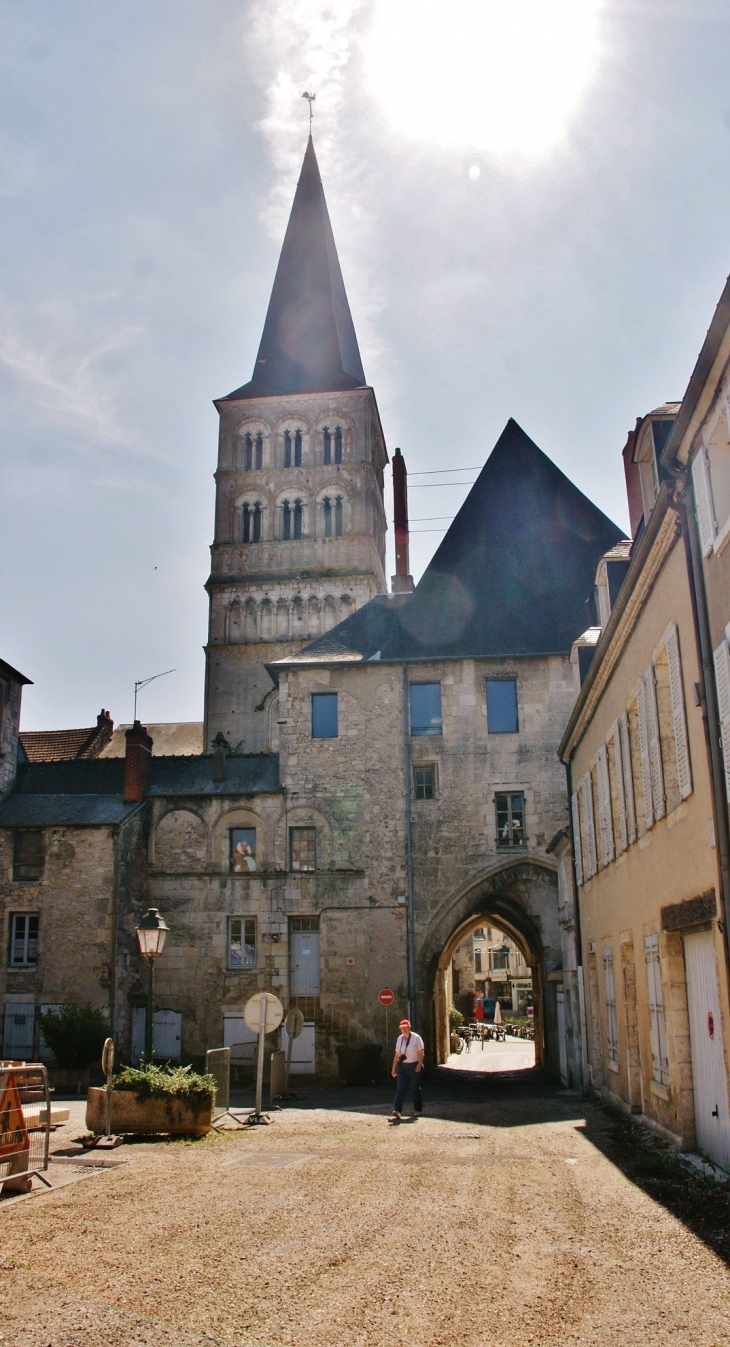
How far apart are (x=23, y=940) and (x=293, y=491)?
82.3 feet

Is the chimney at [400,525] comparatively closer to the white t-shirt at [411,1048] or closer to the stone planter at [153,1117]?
the white t-shirt at [411,1048]

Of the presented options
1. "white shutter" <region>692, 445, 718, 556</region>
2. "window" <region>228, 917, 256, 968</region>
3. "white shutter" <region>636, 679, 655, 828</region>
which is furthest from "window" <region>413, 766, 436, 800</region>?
"white shutter" <region>692, 445, 718, 556</region>

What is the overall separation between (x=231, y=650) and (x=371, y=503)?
28.0 ft

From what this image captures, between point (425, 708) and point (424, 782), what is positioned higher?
point (425, 708)

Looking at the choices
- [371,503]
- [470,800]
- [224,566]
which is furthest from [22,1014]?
[371,503]

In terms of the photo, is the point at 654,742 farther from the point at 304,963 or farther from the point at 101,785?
the point at 101,785

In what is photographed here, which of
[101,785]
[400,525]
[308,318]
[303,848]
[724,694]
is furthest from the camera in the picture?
[308,318]

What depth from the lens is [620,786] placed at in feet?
41.4

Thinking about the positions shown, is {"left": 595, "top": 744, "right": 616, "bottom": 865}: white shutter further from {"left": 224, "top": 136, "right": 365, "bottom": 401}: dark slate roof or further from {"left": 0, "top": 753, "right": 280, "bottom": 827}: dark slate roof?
{"left": 224, "top": 136, "right": 365, "bottom": 401}: dark slate roof

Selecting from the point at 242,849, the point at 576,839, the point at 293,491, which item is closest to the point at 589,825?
the point at 576,839

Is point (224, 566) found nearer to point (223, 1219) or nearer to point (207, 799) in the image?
point (207, 799)

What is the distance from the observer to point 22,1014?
2361 cm

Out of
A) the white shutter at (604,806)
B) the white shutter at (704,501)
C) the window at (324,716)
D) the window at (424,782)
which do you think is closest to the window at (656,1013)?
the white shutter at (604,806)

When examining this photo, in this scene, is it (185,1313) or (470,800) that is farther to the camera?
(470,800)
